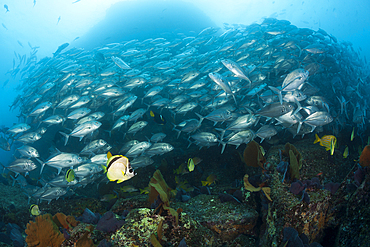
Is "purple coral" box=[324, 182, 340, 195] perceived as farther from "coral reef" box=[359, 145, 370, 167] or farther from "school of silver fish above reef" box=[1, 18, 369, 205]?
"school of silver fish above reef" box=[1, 18, 369, 205]

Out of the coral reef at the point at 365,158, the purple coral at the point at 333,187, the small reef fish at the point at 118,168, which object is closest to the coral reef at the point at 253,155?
the purple coral at the point at 333,187

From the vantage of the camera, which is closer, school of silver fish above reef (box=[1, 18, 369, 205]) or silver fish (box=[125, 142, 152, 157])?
school of silver fish above reef (box=[1, 18, 369, 205])

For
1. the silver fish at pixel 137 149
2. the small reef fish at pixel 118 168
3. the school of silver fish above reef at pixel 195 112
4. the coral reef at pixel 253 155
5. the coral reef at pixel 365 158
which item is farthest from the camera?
the silver fish at pixel 137 149

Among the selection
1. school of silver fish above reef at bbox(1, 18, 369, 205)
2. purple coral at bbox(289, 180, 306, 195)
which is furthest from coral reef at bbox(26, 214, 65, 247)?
purple coral at bbox(289, 180, 306, 195)

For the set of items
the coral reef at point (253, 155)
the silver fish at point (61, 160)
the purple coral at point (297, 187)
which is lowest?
the silver fish at point (61, 160)

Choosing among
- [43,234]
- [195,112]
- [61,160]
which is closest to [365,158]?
[43,234]

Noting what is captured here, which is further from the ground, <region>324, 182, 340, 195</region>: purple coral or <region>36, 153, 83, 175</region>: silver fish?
<region>324, 182, 340, 195</region>: purple coral

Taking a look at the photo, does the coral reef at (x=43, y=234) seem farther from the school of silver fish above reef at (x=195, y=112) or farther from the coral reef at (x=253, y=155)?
the coral reef at (x=253, y=155)

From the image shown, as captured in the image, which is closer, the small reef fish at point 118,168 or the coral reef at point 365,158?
the small reef fish at point 118,168

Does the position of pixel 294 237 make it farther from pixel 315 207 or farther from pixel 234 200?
pixel 234 200

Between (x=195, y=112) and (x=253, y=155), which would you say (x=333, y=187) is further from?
(x=195, y=112)

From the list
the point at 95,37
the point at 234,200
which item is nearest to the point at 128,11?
the point at 95,37

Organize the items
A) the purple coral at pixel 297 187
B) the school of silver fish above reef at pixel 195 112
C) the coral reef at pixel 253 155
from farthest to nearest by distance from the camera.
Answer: the school of silver fish above reef at pixel 195 112 < the coral reef at pixel 253 155 < the purple coral at pixel 297 187

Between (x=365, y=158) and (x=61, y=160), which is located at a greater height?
(x=365, y=158)
